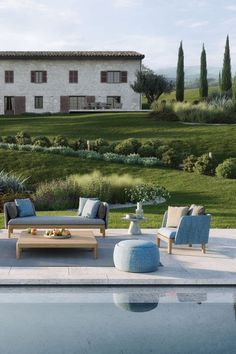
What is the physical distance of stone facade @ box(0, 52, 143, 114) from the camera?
51.1 m

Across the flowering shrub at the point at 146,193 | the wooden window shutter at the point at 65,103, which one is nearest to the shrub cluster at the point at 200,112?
the wooden window shutter at the point at 65,103

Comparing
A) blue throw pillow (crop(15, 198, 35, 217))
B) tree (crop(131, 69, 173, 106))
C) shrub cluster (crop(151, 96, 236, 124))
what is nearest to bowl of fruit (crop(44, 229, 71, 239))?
blue throw pillow (crop(15, 198, 35, 217))

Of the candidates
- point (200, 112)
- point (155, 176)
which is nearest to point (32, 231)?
point (155, 176)

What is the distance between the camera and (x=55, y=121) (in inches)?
1615

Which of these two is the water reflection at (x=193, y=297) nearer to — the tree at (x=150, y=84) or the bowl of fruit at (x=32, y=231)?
the bowl of fruit at (x=32, y=231)

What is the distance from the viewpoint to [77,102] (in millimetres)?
51375

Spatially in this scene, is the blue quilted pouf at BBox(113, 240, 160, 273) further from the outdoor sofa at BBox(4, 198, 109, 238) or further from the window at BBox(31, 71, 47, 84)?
the window at BBox(31, 71, 47, 84)

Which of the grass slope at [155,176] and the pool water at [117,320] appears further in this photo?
the grass slope at [155,176]

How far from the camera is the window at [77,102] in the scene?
5122 cm

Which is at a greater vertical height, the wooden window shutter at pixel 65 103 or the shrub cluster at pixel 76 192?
the wooden window shutter at pixel 65 103

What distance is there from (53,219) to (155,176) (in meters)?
12.8

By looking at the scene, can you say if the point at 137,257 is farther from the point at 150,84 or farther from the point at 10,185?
the point at 150,84

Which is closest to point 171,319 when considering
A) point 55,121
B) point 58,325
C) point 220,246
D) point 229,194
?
point 58,325

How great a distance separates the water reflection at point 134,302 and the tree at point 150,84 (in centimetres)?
4105
